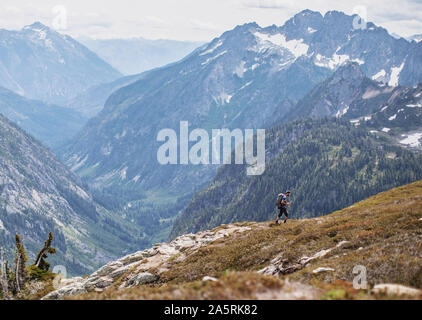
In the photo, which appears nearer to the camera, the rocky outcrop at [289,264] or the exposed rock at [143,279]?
the rocky outcrop at [289,264]

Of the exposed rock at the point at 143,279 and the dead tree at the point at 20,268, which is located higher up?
the exposed rock at the point at 143,279

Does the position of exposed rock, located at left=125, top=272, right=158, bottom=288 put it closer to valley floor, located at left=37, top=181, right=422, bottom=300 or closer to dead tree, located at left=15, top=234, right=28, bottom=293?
valley floor, located at left=37, top=181, right=422, bottom=300

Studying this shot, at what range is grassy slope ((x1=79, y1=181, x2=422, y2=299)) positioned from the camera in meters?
17.0

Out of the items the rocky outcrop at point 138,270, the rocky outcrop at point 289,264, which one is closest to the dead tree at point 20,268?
the rocky outcrop at point 138,270

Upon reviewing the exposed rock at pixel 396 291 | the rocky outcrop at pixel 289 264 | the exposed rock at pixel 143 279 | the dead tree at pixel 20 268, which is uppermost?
the exposed rock at pixel 396 291

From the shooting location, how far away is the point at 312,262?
1082 inches

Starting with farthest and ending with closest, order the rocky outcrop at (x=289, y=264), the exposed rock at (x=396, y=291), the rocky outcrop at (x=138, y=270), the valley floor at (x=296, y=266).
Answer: the rocky outcrop at (x=138, y=270)
the rocky outcrop at (x=289, y=264)
the valley floor at (x=296, y=266)
the exposed rock at (x=396, y=291)

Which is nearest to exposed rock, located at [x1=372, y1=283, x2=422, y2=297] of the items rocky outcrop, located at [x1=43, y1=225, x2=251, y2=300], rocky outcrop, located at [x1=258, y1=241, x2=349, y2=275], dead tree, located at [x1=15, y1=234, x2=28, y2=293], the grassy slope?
the grassy slope

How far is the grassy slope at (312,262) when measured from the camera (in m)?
17.0

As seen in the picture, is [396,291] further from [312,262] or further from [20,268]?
[20,268]

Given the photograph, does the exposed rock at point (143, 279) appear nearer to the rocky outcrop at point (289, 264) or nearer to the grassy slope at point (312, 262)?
the grassy slope at point (312, 262)
